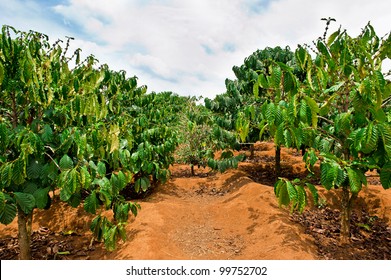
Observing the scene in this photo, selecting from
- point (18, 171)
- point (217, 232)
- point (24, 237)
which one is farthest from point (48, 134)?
point (217, 232)

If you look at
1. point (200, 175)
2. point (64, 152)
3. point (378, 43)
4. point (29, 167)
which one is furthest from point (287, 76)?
point (200, 175)

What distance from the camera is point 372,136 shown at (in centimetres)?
224

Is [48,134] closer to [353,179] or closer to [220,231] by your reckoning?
[353,179]

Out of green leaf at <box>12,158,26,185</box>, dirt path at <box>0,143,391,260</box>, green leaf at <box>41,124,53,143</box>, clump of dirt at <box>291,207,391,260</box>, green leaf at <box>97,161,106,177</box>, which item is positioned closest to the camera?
green leaf at <box>12,158,26,185</box>

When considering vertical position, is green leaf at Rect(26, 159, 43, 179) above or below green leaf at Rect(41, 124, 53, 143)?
below

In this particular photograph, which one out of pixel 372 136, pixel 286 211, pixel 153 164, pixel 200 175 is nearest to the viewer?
pixel 372 136

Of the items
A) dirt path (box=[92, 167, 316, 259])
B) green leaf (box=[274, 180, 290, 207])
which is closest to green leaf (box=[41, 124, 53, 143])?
dirt path (box=[92, 167, 316, 259])

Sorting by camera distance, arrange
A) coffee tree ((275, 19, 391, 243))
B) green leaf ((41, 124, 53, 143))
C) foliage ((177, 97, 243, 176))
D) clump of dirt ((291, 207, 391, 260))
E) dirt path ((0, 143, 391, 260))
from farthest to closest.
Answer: foliage ((177, 97, 243, 176)) < dirt path ((0, 143, 391, 260)) < clump of dirt ((291, 207, 391, 260)) < green leaf ((41, 124, 53, 143)) < coffee tree ((275, 19, 391, 243))

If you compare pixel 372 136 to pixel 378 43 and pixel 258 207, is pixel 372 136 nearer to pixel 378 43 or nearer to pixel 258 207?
pixel 378 43

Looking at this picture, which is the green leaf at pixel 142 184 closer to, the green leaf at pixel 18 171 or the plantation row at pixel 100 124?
the plantation row at pixel 100 124

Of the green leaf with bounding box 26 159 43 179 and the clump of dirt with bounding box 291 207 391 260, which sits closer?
the green leaf with bounding box 26 159 43 179

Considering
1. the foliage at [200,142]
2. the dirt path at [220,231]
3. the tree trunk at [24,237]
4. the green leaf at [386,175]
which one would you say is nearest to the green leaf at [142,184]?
the dirt path at [220,231]

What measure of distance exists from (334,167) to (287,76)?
2.98 ft

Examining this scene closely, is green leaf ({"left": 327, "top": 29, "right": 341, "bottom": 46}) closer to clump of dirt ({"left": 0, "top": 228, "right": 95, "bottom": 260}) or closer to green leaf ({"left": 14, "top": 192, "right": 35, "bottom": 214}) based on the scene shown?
green leaf ({"left": 14, "top": 192, "right": 35, "bottom": 214})
